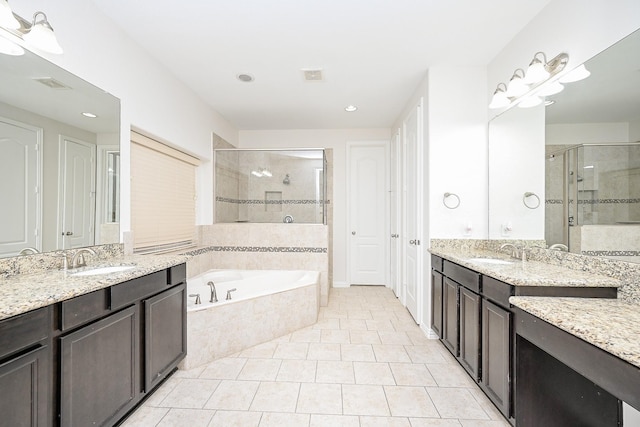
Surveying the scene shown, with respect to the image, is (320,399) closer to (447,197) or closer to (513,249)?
(513,249)

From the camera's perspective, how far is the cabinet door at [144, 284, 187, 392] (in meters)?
1.84

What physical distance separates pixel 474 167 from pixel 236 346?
9.03 feet

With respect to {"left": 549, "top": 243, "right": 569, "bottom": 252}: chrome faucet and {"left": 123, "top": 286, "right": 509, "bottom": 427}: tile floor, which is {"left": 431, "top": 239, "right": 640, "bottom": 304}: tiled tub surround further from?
{"left": 123, "top": 286, "right": 509, "bottom": 427}: tile floor

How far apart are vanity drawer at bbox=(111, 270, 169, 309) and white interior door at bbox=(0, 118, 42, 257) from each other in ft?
1.80

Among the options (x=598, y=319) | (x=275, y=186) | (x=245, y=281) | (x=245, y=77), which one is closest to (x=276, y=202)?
(x=275, y=186)

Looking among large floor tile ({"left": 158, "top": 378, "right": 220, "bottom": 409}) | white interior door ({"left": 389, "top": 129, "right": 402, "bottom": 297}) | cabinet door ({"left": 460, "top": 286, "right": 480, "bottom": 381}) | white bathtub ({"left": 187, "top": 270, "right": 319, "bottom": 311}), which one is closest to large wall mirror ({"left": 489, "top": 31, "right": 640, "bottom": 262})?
cabinet door ({"left": 460, "top": 286, "right": 480, "bottom": 381})

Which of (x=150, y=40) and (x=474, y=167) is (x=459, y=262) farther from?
(x=150, y=40)

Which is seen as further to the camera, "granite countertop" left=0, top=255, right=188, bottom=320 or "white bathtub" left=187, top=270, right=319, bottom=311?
"white bathtub" left=187, top=270, right=319, bottom=311

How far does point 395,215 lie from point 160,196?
122 inches

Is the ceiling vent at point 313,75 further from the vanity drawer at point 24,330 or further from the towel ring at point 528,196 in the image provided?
the vanity drawer at point 24,330

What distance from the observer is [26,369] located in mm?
1097

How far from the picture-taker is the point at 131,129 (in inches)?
98.0

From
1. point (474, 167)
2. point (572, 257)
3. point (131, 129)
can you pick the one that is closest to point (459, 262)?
point (572, 257)

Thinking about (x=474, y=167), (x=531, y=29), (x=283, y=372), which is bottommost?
(x=283, y=372)
